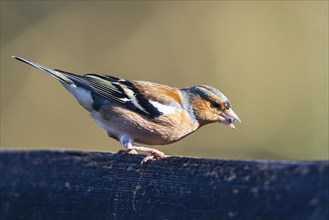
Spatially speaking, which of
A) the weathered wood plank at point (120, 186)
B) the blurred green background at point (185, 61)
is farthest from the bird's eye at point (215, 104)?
the weathered wood plank at point (120, 186)

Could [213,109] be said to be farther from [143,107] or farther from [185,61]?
[185,61]

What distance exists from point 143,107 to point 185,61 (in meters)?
2.04

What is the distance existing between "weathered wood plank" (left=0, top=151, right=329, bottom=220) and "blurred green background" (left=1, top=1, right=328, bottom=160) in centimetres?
313

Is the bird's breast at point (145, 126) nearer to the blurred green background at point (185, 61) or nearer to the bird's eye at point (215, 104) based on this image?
the bird's eye at point (215, 104)

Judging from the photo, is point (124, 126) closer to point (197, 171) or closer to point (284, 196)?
point (197, 171)

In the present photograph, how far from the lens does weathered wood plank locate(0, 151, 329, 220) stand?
235 cm

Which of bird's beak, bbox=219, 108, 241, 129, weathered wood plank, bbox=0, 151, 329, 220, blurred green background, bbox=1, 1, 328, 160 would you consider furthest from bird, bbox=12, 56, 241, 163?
blurred green background, bbox=1, 1, 328, 160

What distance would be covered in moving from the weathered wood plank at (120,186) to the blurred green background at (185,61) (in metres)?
3.13

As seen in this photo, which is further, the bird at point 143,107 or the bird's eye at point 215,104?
the bird's eye at point 215,104

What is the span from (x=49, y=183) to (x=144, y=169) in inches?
14.2

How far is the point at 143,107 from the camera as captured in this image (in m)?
4.21

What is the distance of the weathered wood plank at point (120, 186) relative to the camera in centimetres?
235

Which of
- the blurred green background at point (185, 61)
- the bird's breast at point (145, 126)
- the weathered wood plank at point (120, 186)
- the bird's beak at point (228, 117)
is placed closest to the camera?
the weathered wood plank at point (120, 186)

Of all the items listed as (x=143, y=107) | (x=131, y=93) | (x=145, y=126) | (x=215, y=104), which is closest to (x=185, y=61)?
(x=215, y=104)
